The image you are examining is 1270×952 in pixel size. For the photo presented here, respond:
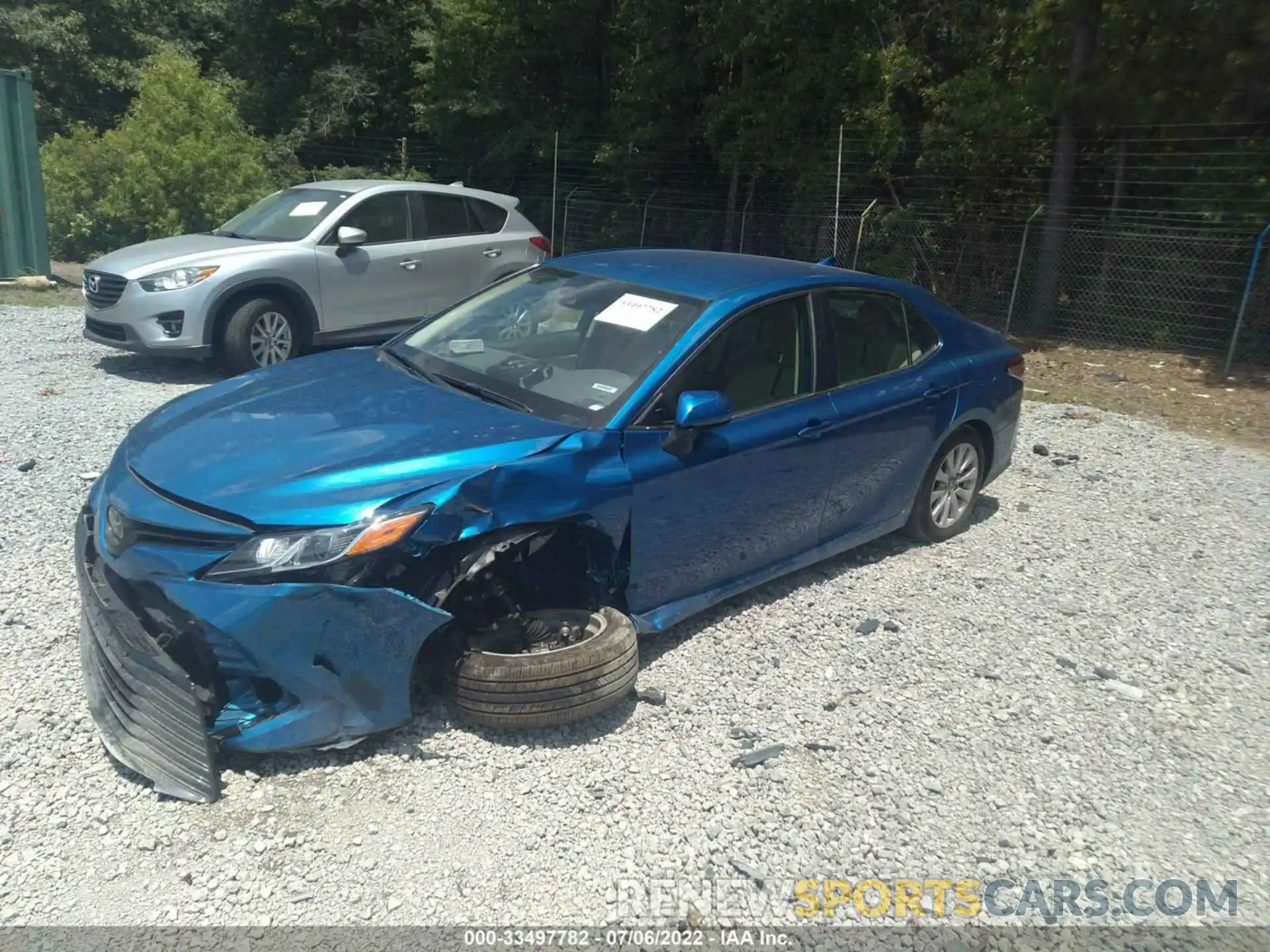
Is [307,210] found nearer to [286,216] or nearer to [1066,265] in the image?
[286,216]

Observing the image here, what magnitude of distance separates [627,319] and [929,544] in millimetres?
2455

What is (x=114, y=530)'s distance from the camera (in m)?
3.72

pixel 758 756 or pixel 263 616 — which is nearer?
pixel 263 616

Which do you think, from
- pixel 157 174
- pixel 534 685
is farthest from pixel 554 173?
pixel 534 685

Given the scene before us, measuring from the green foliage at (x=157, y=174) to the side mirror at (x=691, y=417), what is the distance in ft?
47.0

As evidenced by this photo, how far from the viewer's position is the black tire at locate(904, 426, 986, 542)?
5832 millimetres

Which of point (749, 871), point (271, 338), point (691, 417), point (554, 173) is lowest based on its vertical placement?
point (749, 871)

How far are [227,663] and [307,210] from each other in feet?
24.2

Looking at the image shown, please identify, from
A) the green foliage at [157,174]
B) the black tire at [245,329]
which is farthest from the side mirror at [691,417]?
the green foliage at [157,174]

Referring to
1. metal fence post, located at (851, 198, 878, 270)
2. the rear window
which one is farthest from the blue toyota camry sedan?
metal fence post, located at (851, 198, 878, 270)

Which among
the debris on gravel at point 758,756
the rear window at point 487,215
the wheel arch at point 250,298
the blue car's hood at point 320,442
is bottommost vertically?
the debris on gravel at point 758,756

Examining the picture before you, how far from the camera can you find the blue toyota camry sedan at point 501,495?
11.2ft

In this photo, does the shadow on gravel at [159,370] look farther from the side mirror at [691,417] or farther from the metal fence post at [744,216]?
the metal fence post at [744,216]

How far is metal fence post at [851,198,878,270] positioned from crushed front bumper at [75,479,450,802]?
514 inches
